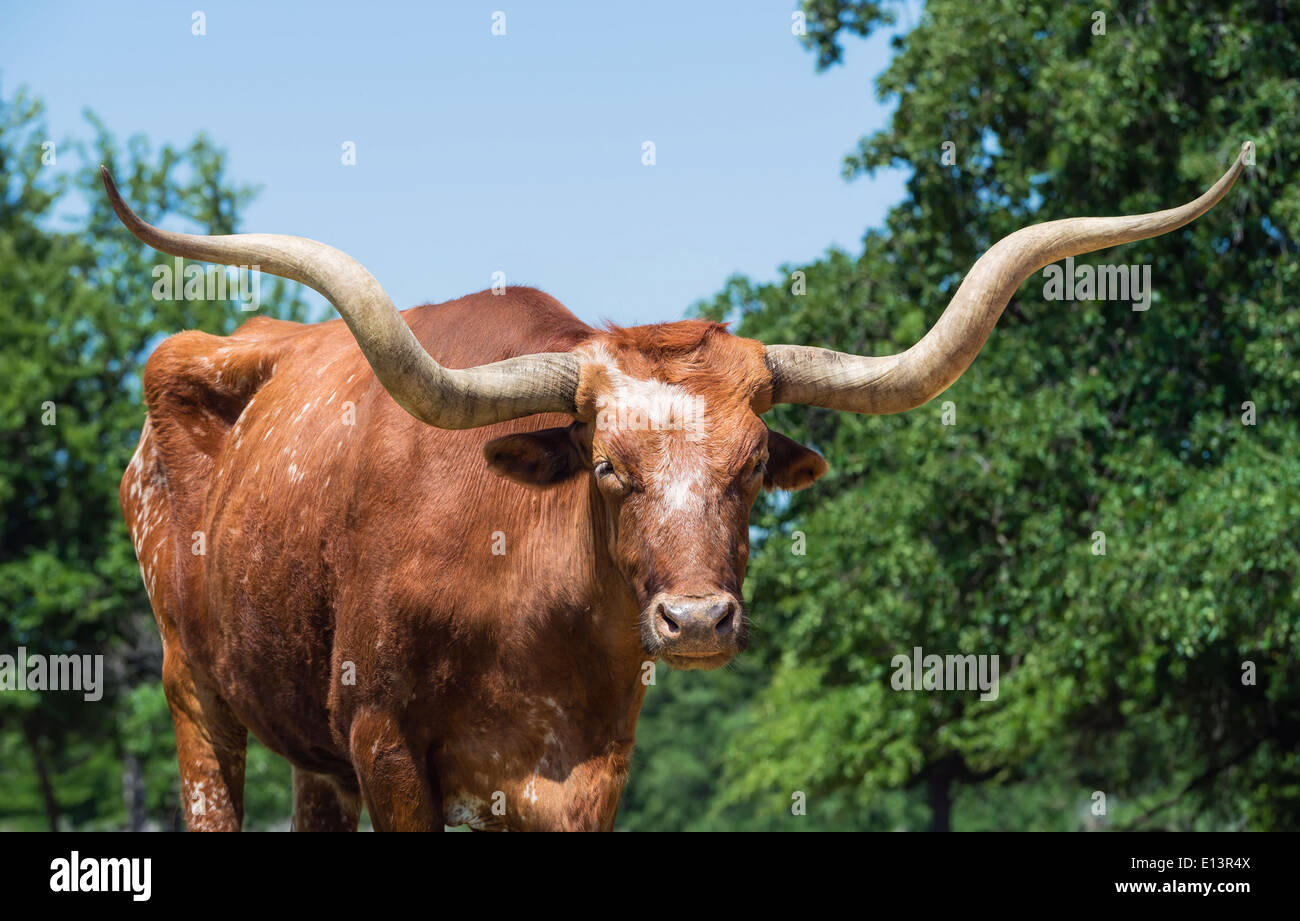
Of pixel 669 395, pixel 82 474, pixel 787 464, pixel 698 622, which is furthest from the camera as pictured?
pixel 82 474

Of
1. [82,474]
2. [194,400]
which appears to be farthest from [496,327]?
[82,474]

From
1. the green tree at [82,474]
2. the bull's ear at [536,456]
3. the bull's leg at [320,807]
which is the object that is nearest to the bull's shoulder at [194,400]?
the bull's leg at [320,807]

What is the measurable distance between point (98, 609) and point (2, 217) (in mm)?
10648

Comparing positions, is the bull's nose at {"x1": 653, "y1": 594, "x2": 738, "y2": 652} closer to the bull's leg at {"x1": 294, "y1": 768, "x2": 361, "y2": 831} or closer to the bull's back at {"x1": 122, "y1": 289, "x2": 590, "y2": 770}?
the bull's back at {"x1": 122, "y1": 289, "x2": 590, "y2": 770}

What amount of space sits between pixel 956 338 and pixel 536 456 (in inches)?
56.5

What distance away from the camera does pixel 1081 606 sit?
1513 cm

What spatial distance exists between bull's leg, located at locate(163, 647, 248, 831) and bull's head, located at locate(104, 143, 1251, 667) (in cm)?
237

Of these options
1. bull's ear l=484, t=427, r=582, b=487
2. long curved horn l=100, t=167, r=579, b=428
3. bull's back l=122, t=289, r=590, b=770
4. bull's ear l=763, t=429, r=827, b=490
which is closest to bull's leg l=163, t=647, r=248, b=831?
bull's back l=122, t=289, r=590, b=770

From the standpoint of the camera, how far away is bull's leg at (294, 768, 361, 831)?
21.2 feet

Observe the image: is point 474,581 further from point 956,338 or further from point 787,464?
point 956,338

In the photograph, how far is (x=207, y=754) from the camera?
626cm

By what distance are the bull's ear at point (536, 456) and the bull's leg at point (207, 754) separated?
2.27 m
